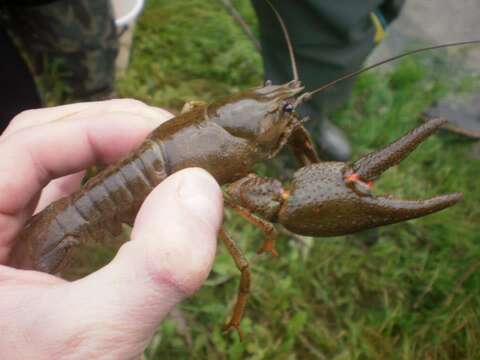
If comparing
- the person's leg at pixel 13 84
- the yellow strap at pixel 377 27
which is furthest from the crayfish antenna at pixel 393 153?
the person's leg at pixel 13 84

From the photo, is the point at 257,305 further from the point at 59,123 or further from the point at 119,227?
the point at 59,123

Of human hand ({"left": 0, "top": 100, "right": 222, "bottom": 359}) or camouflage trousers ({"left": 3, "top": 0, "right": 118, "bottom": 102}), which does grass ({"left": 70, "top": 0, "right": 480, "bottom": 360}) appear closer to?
camouflage trousers ({"left": 3, "top": 0, "right": 118, "bottom": 102})

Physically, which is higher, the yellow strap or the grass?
the yellow strap

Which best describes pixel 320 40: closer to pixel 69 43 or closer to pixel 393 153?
A: pixel 393 153

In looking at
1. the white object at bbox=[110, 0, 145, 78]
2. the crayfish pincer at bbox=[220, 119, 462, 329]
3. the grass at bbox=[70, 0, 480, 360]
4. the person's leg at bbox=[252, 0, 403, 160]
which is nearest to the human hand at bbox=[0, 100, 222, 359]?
the crayfish pincer at bbox=[220, 119, 462, 329]

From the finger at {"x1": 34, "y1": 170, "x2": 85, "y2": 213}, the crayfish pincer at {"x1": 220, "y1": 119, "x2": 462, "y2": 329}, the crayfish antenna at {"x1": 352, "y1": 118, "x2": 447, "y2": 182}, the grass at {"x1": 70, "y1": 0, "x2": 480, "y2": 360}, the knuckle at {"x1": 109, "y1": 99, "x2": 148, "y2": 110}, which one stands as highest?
the knuckle at {"x1": 109, "y1": 99, "x2": 148, "y2": 110}
